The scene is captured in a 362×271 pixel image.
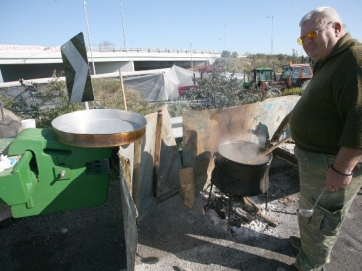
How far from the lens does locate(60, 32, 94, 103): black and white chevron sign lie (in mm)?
2578

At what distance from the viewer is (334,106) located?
5.49ft

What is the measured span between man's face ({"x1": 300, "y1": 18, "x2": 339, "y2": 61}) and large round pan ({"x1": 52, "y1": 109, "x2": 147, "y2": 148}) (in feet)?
5.28

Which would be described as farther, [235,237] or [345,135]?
[235,237]

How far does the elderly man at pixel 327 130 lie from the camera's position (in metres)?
1.53

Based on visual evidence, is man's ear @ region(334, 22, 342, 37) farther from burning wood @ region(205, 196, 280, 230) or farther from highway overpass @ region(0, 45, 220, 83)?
highway overpass @ region(0, 45, 220, 83)

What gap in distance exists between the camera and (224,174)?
2789 millimetres

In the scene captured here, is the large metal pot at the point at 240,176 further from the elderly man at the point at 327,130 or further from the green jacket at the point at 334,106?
the green jacket at the point at 334,106

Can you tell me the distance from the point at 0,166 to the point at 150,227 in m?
1.91

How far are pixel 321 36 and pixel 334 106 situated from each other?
0.57 m

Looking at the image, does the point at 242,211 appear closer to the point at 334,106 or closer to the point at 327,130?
the point at 327,130

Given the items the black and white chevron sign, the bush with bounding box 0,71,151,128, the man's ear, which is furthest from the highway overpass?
the man's ear

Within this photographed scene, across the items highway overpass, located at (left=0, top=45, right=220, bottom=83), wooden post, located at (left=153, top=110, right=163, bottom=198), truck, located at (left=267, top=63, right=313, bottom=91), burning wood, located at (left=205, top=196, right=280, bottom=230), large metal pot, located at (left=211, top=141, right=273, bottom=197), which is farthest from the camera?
highway overpass, located at (left=0, top=45, right=220, bottom=83)

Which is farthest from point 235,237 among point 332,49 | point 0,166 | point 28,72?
point 28,72

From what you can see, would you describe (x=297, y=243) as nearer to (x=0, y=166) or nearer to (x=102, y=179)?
(x=102, y=179)
